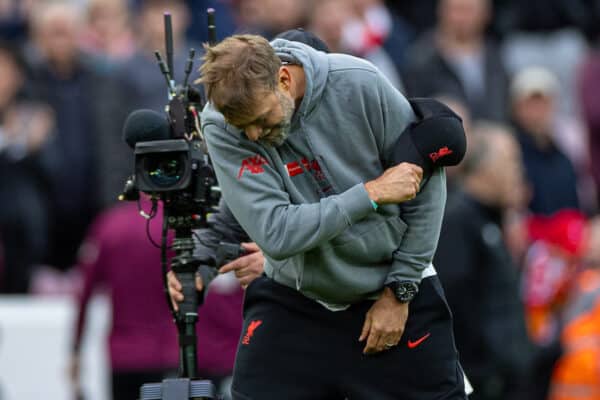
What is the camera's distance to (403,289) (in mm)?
5270

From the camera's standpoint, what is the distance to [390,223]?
17.4 feet

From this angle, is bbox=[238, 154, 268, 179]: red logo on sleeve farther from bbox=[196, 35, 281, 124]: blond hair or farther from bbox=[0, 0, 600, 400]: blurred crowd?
bbox=[0, 0, 600, 400]: blurred crowd

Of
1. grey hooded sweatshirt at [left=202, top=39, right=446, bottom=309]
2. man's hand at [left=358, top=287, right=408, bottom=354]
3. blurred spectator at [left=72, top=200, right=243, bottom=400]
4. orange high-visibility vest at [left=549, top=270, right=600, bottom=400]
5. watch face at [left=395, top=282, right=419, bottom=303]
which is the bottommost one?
orange high-visibility vest at [left=549, top=270, right=600, bottom=400]

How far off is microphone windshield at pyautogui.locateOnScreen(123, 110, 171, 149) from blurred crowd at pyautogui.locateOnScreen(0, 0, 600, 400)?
317 centimetres

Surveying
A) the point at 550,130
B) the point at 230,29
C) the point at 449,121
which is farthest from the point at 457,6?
the point at 449,121

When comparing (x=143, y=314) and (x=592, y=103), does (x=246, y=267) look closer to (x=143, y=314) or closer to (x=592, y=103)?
(x=143, y=314)

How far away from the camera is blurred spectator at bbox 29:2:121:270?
1098 cm

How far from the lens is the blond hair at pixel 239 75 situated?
4.88 metres

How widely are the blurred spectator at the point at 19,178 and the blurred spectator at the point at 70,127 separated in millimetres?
146

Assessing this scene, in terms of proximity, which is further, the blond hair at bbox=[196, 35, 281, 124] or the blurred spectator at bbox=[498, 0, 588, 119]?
the blurred spectator at bbox=[498, 0, 588, 119]

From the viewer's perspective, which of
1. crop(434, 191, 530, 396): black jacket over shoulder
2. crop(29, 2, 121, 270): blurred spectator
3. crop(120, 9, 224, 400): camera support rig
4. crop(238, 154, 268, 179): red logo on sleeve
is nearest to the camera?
crop(238, 154, 268, 179): red logo on sleeve

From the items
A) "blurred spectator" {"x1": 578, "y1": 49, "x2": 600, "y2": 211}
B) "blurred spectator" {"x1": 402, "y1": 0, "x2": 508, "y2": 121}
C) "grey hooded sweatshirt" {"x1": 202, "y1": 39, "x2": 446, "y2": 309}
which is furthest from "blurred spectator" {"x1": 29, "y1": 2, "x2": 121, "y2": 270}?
"grey hooded sweatshirt" {"x1": 202, "y1": 39, "x2": 446, "y2": 309}

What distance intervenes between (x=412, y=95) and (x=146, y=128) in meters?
5.72

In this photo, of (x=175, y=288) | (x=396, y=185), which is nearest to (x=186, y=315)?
(x=175, y=288)
